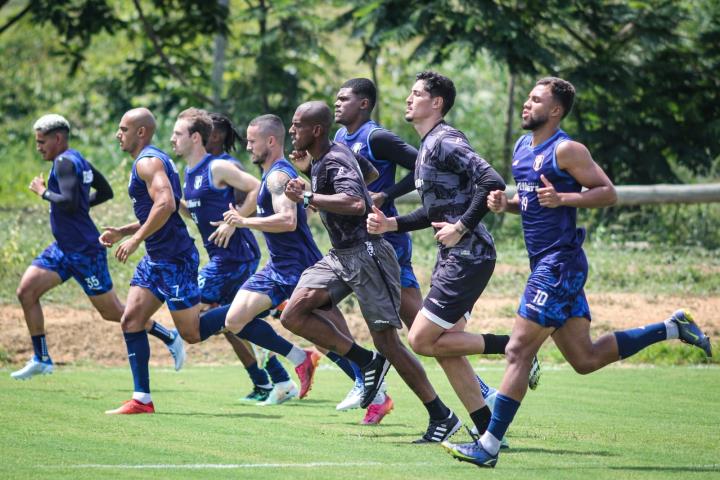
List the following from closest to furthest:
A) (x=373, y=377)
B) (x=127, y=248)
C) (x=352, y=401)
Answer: (x=373, y=377) < (x=127, y=248) < (x=352, y=401)

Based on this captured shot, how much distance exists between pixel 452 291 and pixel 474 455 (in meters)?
1.06

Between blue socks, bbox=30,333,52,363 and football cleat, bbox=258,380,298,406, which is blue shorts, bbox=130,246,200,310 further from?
blue socks, bbox=30,333,52,363

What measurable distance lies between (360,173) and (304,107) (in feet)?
2.11

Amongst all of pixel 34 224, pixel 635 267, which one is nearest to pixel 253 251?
pixel 635 267

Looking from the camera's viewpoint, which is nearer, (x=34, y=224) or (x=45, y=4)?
(x=34, y=224)

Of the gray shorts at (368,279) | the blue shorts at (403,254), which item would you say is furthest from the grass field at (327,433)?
the blue shorts at (403,254)

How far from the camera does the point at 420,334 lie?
24.3ft

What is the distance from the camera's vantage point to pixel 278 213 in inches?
369

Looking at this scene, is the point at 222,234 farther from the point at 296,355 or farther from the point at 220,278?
the point at 296,355

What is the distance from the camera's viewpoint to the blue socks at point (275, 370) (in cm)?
1028

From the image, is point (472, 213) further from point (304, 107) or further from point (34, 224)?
point (34, 224)

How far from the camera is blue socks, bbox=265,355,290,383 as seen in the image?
1028 cm

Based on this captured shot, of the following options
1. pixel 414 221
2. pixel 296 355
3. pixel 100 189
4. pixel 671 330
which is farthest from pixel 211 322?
pixel 671 330

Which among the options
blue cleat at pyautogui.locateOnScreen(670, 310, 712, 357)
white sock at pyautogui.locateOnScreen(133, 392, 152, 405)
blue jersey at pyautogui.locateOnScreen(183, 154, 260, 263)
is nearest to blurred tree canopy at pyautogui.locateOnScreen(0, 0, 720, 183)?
blue jersey at pyautogui.locateOnScreen(183, 154, 260, 263)
